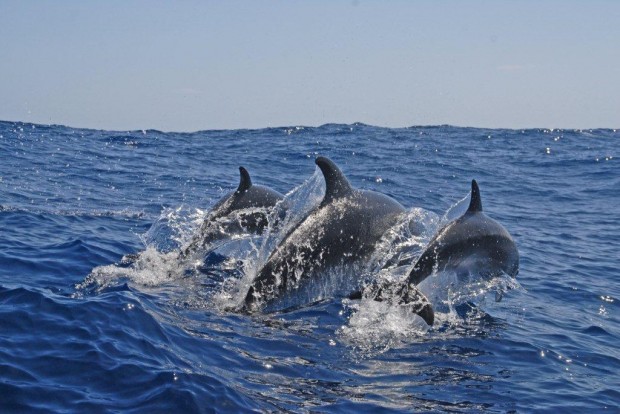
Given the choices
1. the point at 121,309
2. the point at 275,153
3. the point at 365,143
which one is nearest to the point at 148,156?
the point at 275,153

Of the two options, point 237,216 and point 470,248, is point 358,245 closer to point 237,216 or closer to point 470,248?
point 470,248

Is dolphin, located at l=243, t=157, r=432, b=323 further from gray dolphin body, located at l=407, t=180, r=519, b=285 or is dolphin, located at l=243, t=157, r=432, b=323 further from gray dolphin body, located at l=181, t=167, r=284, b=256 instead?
gray dolphin body, located at l=181, t=167, r=284, b=256

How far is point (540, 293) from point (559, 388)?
5.47 m

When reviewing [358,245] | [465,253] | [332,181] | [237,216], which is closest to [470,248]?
[465,253]

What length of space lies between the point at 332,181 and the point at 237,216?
2.64 m

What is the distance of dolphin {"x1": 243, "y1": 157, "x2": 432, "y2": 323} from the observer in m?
11.6

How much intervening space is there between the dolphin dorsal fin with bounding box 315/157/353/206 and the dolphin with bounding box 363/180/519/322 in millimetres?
1614

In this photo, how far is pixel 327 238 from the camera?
12.1 meters

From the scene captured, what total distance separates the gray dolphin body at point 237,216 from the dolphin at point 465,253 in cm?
338

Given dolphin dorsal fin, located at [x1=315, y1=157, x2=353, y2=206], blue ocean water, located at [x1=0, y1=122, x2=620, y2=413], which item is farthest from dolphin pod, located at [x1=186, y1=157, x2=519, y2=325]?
blue ocean water, located at [x1=0, y1=122, x2=620, y2=413]

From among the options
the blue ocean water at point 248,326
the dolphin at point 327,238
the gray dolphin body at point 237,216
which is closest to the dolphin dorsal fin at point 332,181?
the dolphin at point 327,238

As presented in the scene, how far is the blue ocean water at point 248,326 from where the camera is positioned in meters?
8.21

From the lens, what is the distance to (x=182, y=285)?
41.7ft

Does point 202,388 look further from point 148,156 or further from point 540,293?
point 148,156
